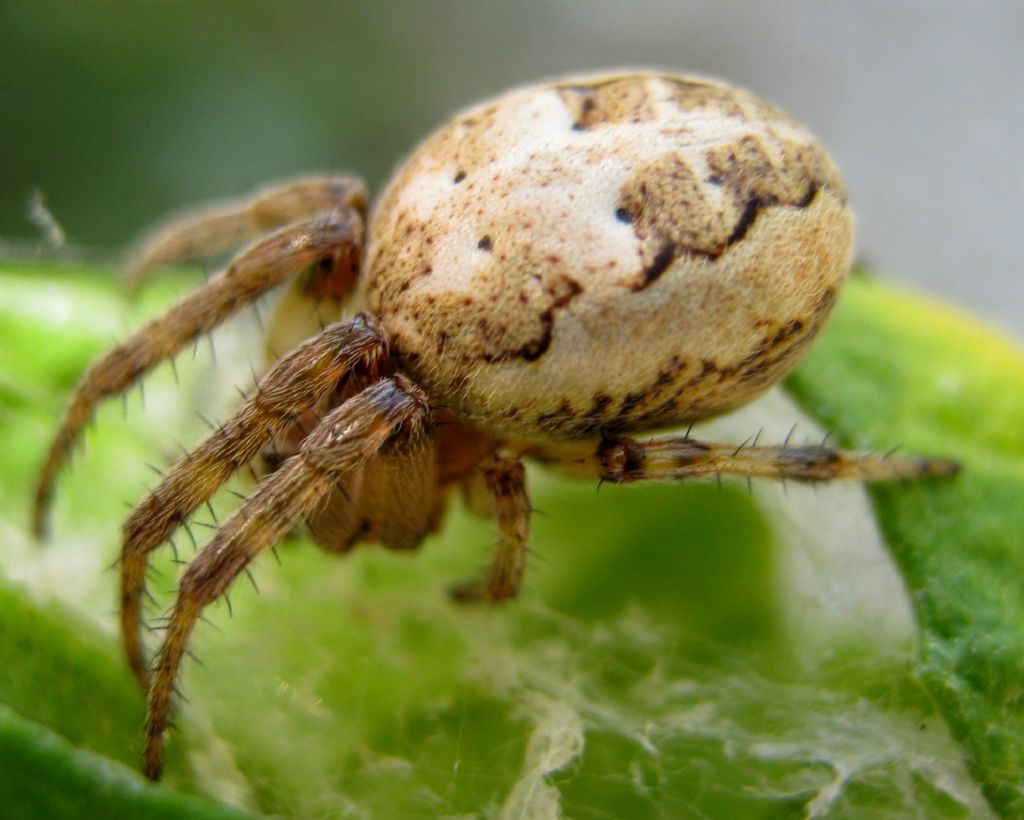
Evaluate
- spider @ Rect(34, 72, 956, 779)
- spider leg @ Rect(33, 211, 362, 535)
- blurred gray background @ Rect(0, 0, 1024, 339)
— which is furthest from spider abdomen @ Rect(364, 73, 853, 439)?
blurred gray background @ Rect(0, 0, 1024, 339)

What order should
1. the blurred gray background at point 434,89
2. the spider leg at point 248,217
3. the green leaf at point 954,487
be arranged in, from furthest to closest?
the blurred gray background at point 434,89 < the spider leg at point 248,217 < the green leaf at point 954,487

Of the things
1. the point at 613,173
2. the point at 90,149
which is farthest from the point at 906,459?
the point at 90,149

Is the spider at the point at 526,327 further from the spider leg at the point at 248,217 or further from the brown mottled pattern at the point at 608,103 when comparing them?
the spider leg at the point at 248,217

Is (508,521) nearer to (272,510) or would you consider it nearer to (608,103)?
(272,510)

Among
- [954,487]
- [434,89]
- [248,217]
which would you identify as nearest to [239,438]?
[248,217]

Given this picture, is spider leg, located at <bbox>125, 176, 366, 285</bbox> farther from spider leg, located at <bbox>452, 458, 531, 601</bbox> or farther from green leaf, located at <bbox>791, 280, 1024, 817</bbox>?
green leaf, located at <bbox>791, 280, 1024, 817</bbox>

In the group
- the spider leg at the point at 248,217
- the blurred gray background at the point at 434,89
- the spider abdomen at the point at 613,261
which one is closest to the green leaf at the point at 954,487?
the spider abdomen at the point at 613,261
